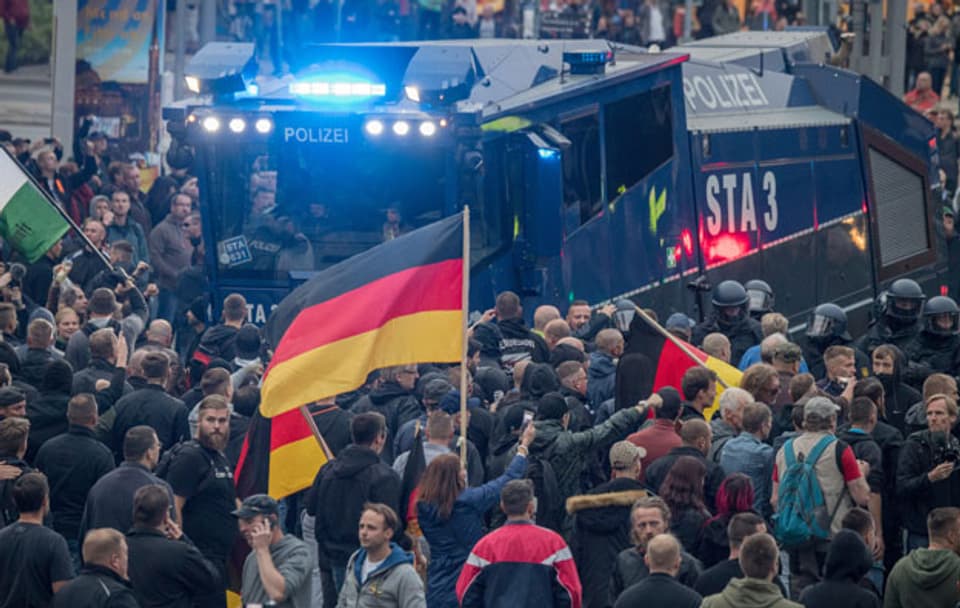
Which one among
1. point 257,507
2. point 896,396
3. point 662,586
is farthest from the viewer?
point 896,396

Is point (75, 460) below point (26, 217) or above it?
below

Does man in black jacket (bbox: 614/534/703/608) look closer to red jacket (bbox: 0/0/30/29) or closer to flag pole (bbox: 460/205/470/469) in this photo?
flag pole (bbox: 460/205/470/469)

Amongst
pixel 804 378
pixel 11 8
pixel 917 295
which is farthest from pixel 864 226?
pixel 11 8

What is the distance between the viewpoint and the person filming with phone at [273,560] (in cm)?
1037

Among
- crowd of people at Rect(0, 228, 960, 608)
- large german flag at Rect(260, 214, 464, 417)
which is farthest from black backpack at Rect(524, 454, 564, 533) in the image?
large german flag at Rect(260, 214, 464, 417)

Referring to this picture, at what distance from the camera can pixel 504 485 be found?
427 inches

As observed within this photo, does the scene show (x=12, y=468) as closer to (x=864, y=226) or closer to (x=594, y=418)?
(x=594, y=418)

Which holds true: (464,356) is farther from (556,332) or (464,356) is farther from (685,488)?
(556,332)

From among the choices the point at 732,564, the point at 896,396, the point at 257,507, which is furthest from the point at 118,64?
the point at 732,564

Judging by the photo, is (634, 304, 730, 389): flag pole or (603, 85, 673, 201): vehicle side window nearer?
(634, 304, 730, 389): flag pole

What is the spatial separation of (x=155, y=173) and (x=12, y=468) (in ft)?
41.8

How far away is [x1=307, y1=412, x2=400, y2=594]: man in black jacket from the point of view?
38.8 feet

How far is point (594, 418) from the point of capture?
571 inches

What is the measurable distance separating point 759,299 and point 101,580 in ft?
29.0
